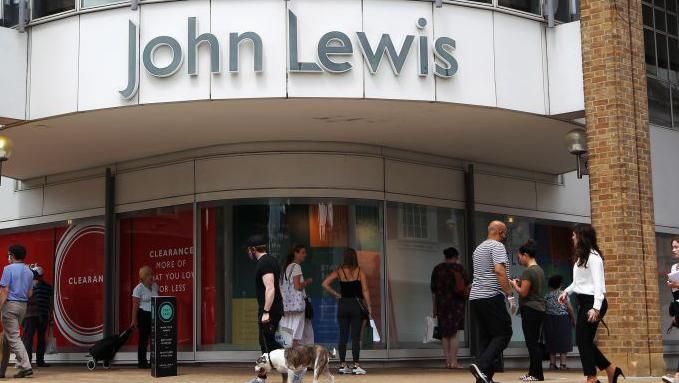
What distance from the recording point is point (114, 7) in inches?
537

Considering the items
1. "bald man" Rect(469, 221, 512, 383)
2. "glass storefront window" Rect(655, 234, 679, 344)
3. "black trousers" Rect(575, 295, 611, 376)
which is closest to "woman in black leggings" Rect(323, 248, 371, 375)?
"bald man" Rect(469, 221, 512, 383)

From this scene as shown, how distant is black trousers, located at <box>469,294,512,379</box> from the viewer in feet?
34.1

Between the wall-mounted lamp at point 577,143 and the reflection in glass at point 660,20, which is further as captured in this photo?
the reflection in glass at point 660,20

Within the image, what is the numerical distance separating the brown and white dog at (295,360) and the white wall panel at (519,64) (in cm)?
499

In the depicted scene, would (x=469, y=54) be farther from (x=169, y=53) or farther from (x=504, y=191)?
(x=504, y=191)

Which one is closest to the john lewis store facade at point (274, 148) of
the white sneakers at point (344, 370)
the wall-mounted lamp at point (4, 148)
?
the wall-mounted lamp at point (4, 148)

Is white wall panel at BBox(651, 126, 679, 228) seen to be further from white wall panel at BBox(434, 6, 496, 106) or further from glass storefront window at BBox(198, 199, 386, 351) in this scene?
white wall panel at BBox(434, 6, 496, 106)

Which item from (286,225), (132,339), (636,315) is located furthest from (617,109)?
(132,339)

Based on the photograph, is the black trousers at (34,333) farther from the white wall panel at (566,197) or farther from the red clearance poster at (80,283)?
the white wall panel at (566,197)

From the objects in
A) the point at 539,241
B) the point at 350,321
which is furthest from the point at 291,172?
the point at 539,241

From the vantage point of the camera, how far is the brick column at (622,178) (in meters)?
12.8

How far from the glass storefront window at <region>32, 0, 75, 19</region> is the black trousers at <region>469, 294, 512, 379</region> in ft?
24.0

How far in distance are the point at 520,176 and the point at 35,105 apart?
8.72 m

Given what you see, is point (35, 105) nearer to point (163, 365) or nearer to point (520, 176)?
point (163, 365)
